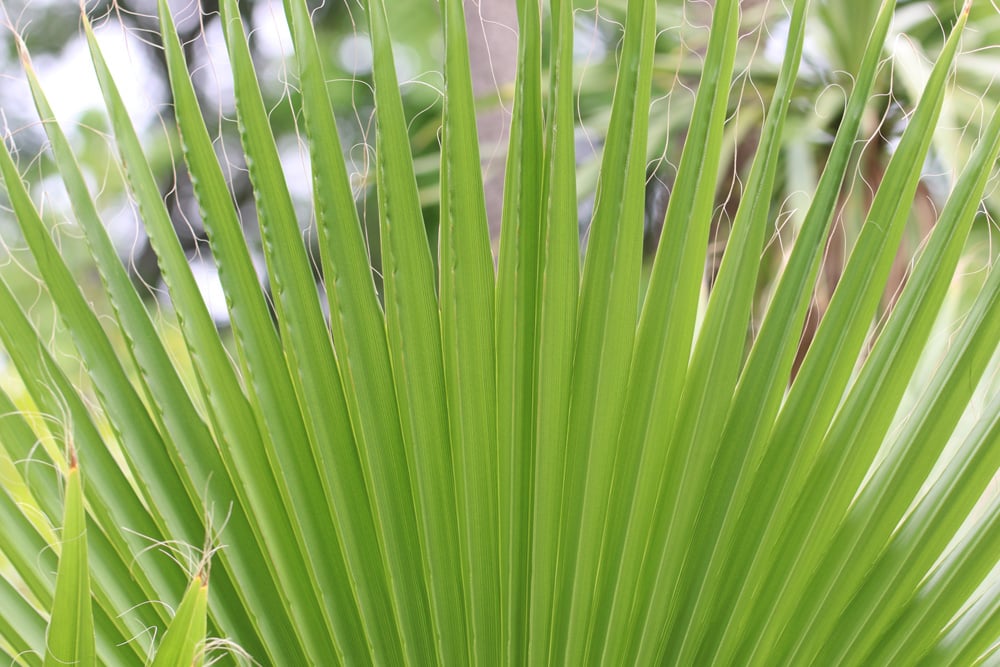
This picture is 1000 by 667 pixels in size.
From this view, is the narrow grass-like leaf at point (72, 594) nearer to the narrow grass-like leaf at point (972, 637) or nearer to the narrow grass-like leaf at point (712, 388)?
the narrow grass-like leaf at point (712, 388)

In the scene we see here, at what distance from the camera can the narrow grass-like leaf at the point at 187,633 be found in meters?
0.38

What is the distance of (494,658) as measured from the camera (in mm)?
666

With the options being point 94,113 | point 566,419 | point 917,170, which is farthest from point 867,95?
point 94,113

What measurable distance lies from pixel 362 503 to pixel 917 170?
1.63 feet

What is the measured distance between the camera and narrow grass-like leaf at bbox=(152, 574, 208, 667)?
0.38m

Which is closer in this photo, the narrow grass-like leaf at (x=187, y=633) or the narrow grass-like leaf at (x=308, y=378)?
the narrow grass-like leaf at (x=187, y=633)

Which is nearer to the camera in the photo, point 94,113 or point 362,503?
point 362,503

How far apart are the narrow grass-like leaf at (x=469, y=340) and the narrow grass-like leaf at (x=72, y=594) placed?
29 centimetres

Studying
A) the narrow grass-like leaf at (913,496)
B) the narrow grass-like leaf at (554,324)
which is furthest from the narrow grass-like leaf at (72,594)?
the narrow grass-like leaf at (913,496)

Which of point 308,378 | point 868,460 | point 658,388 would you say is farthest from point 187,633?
point 868,460

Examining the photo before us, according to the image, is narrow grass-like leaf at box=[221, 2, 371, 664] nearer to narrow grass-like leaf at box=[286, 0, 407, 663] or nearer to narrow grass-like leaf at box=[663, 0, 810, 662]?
narrow grass-like leaf at box=[286, 0, 407, 663]

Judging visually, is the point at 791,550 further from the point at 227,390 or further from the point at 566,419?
the point at 227,390

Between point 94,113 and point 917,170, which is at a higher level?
point 94,113

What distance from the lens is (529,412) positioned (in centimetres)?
65
